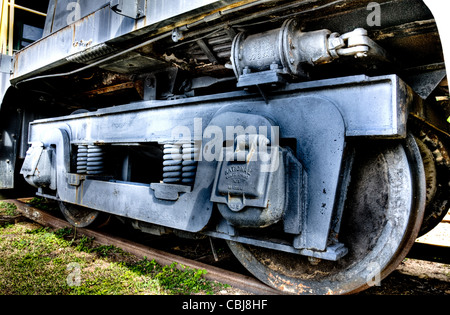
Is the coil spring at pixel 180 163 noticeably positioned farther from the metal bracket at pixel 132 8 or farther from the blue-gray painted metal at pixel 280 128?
the metal bracket at pixel 132 8

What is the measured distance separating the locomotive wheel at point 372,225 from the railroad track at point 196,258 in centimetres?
19

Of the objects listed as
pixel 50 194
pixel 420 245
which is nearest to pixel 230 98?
pixel 420 245

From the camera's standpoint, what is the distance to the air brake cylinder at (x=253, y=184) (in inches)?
69.3

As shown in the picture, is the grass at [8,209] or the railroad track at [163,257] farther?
the grass at [8,209]

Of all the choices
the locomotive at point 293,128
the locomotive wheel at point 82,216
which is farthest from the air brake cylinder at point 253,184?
the locomotive wheel at point 82,216

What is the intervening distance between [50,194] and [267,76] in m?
3.24

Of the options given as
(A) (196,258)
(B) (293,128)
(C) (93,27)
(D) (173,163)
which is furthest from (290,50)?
(A) (196,258)

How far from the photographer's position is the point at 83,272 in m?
2.63

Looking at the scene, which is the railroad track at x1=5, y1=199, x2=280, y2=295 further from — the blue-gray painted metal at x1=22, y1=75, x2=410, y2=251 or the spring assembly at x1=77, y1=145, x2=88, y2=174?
the spring assembly at x1=77, y1=145, x2=88, y2=174

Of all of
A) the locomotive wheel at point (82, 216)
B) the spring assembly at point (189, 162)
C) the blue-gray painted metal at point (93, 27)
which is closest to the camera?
the blue-gray painted metal at point (93, 27)

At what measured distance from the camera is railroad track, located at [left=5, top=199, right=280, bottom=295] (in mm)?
2248

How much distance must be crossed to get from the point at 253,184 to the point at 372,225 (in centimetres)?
77

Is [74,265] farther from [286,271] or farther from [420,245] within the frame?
[420,245]

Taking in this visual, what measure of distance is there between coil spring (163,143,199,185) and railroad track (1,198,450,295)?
69 centimetres
